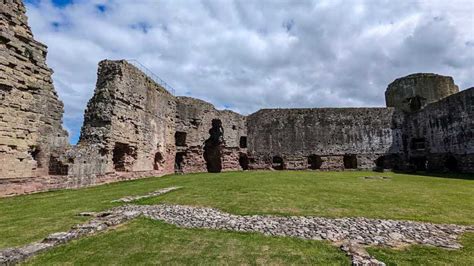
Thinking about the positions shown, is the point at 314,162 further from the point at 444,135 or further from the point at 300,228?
the point at 300,228

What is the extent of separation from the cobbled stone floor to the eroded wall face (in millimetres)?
7867

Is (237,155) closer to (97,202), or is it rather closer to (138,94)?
(138,94)

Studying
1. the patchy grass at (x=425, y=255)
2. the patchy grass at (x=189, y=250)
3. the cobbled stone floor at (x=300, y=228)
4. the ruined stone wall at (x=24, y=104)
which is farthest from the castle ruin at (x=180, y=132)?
the patchy grass at (x=425, y=255)

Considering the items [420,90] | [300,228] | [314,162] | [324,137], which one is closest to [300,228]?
[300,228]

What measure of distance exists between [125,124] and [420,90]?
28.5m

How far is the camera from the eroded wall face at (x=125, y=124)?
1617 centimetres

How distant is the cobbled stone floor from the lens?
220 inches

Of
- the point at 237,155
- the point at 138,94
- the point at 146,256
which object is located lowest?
the point at 146,256

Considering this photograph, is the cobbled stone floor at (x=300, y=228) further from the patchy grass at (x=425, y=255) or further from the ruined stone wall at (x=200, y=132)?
the ruined stone wall at (x=200, y=132)

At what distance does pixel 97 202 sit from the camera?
10188 mm

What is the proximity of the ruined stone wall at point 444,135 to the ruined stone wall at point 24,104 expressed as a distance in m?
25.7

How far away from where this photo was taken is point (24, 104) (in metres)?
12.6

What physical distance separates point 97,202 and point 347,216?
798 cm

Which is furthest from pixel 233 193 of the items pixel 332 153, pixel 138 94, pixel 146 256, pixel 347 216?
pixel 332 153
